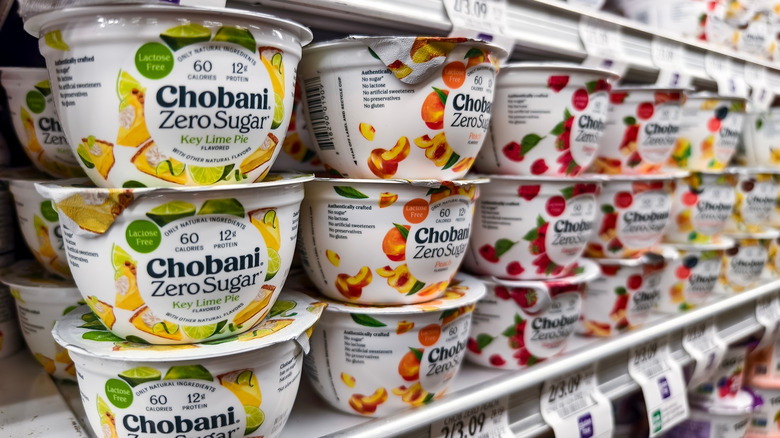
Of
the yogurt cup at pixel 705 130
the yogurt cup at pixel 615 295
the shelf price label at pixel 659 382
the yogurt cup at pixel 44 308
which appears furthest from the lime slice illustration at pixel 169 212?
the yogurt cup at pixel 705 130

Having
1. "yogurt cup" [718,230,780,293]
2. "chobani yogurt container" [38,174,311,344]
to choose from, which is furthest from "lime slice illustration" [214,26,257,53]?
"yogurt cup" [718,230,780,293]

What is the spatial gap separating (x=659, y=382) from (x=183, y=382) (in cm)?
102

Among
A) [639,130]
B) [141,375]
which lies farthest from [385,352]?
[639,130]

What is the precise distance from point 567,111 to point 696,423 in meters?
1.13

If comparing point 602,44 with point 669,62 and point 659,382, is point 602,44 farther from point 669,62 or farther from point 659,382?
point 659,382

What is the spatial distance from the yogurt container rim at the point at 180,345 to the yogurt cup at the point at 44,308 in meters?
0.10

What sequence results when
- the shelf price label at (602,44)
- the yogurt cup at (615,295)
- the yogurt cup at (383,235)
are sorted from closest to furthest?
the yogurt cup at (383,235)
the shelf price label at (602,44)
the yogurt cup at (615,295)

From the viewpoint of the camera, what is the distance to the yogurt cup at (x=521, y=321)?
0.97 m

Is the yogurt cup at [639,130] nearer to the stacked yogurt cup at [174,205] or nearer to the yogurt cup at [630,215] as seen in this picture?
the yogurt cup at [630,215]

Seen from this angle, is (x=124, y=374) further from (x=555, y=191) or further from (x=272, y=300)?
(x=555, y=191)

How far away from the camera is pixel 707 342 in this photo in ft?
4.49

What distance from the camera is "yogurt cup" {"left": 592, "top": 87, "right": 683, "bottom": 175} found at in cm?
110

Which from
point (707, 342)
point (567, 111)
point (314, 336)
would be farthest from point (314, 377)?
point (707, 342)

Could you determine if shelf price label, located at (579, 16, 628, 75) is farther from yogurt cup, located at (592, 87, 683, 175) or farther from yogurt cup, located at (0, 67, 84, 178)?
yogurt cup, located at (0, 67, 84, 178)
